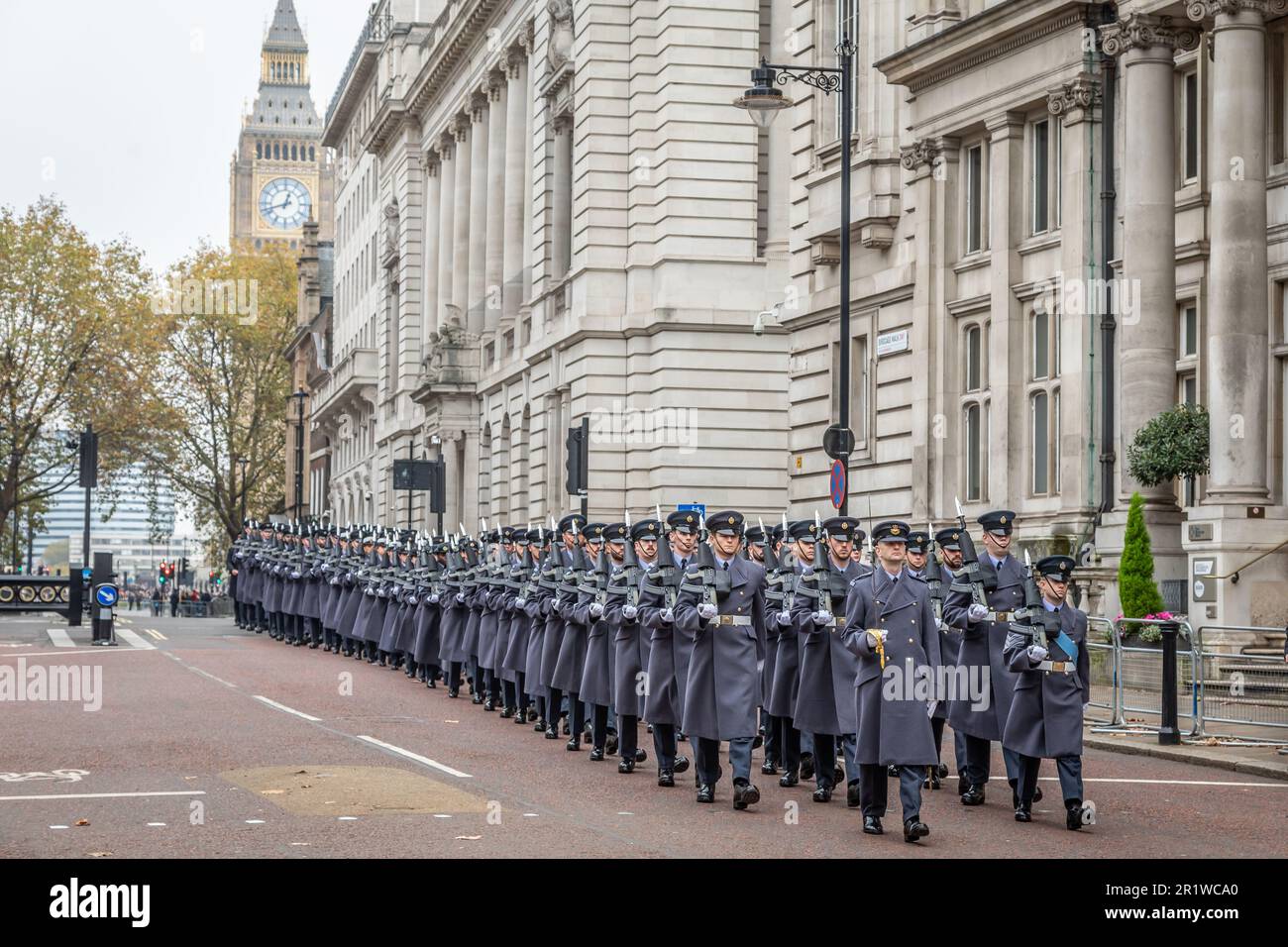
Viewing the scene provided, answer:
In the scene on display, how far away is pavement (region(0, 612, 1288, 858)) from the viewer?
39.7ft

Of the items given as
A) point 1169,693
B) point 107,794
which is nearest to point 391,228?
point 1169,693

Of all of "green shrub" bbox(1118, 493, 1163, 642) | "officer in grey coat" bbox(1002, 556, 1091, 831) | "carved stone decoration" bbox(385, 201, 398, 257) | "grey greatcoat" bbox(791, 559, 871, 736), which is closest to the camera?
"officer in grey coat" bbox(1002, 556, 1091, 831)

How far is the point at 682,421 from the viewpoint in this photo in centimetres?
4428

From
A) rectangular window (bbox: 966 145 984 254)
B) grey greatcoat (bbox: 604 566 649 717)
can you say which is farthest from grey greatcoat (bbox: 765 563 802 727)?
rectangular window (bbox: 966 145 984 254)

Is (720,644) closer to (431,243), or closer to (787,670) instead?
(787,670)

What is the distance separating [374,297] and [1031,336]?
181 feet

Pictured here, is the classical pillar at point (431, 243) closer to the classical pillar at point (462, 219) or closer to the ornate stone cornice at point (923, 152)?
the classical pillar at point (462, 219)

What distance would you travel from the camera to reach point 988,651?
15.3m

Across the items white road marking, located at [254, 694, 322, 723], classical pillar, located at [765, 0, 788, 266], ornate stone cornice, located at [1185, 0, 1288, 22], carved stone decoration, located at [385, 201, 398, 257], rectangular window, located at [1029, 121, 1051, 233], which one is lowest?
white road marking, located at [254, 694, 322, 723]

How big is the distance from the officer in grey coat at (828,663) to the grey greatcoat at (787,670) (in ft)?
2.11

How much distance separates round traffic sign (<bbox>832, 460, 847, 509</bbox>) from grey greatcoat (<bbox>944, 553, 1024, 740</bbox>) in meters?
10.2

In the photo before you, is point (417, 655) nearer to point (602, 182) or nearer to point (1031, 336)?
point (1031, 336)

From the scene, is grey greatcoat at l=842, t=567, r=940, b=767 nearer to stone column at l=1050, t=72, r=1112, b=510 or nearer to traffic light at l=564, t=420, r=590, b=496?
stone column at l=1050, t=72, r=1112, b=510
